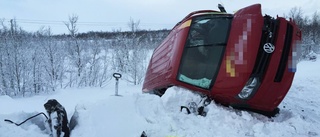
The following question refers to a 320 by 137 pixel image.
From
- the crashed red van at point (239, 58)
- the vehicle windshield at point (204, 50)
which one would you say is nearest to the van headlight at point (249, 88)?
the crashed red van at point (239, 58)

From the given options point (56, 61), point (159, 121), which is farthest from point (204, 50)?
point (56, 61)

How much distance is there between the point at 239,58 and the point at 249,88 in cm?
39

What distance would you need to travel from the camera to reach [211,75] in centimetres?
345

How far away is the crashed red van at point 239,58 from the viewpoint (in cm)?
316

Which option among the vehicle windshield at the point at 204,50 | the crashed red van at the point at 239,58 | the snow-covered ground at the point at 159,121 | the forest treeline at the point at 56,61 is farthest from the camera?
the forest treeline at the point at 56,61

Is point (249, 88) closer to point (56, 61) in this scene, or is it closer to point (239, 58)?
point (239, 58)

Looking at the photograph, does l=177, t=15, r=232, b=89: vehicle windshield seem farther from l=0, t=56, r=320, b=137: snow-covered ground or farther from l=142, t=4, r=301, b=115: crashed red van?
l=0, t=56, r=320, b=137: snow-covered ground

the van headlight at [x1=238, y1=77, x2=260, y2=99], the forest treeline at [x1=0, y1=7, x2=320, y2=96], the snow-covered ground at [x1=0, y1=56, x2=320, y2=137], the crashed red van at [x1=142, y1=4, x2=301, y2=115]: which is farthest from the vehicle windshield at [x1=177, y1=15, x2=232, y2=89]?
the forest treeline at [x1=0, y1=7, x2=320, y2=96]

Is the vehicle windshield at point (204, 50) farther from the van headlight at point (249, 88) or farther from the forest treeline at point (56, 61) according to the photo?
the forest treeline at point (56, 61)

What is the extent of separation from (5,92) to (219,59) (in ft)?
54.1

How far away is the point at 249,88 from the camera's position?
328 cm

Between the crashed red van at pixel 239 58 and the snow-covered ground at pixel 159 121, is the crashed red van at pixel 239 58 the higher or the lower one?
the higher one

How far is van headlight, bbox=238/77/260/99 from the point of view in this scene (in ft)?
10.5

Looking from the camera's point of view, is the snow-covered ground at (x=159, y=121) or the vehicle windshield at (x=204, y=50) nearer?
the snow-covered ground at (x=159, y=121)
